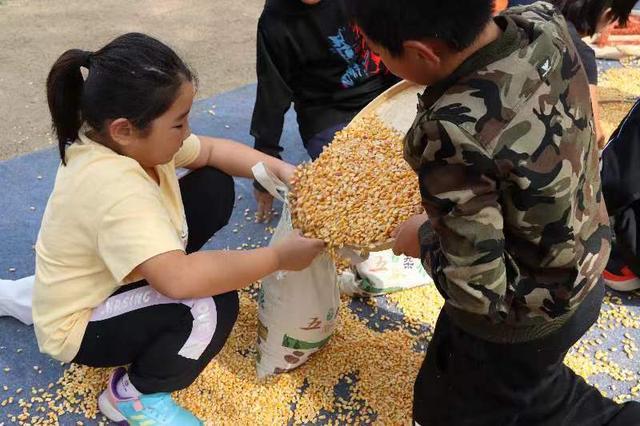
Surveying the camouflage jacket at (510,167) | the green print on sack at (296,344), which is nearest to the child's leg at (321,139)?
the green print on sack at (296,344)

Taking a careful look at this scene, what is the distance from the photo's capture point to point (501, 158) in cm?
108

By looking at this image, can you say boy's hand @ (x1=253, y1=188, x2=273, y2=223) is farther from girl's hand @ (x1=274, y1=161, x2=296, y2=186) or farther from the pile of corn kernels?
the pile of corn kernels

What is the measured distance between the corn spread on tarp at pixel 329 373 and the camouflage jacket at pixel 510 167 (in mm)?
760

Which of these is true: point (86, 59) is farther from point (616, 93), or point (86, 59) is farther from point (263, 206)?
point (616, 93)

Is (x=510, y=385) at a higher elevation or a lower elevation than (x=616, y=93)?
higher

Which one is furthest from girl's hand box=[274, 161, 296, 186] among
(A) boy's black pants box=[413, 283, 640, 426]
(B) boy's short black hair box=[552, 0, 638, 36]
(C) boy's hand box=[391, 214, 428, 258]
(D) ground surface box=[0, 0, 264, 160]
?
(D) ground surface box=[0, 0, 264, 160]

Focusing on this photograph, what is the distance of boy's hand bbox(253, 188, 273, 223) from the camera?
260 cm

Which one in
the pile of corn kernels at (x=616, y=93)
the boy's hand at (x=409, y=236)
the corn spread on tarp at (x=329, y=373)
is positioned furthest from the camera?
the pile of corn kernels at (x=616, y=93)

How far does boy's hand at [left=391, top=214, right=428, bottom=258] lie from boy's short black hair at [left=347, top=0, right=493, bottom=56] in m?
0.49

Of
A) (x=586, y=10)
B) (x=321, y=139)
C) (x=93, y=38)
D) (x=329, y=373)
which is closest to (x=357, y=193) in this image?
(x=329, y=373)

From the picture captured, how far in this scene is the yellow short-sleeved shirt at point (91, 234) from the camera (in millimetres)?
1500

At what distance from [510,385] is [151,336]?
3.04 ft

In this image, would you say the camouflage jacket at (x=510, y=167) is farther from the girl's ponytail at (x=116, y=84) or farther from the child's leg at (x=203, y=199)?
the child's leg at (x=203, y=199)

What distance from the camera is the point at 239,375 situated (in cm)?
200
